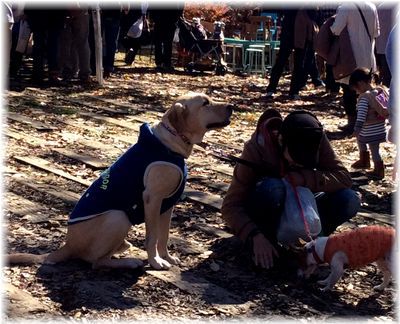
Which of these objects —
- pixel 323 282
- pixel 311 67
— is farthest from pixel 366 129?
pixel 311 67

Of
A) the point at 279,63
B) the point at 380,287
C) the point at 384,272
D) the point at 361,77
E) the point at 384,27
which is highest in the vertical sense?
the point at 384,27

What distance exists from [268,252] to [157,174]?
86cm

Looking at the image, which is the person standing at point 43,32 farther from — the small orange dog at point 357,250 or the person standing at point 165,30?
the small orange dog at point 357,250

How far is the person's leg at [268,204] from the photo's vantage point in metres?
5.06

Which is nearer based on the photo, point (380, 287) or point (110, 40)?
point (380, 287)

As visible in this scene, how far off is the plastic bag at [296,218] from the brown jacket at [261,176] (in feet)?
0.38

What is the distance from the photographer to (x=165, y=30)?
17.1 metres

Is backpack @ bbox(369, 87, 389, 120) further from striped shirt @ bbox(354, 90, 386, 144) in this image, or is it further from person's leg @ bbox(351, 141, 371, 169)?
person's leg @ bbox(351, 141, 371, 169)

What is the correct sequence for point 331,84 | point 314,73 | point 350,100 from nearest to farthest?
1. point 350,100
2. point 331,84
3. point 314,73

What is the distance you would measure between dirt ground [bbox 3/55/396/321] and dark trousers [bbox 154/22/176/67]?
19.6 feet

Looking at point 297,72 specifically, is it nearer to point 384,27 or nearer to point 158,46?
point 384,27

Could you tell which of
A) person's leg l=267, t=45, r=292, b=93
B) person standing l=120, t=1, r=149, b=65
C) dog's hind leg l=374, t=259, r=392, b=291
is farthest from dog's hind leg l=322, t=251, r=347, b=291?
person standing l=120, t=1, r=149, b=65

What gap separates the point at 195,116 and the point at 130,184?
0.59m

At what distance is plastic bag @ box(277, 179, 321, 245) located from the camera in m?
4.98
